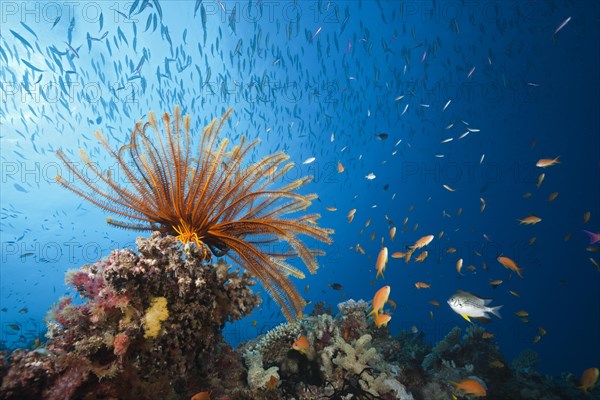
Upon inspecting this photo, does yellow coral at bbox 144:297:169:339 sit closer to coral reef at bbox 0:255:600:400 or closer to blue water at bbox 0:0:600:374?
coral reef at bbox 0:255:600:400

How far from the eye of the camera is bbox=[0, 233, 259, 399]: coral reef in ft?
7.67

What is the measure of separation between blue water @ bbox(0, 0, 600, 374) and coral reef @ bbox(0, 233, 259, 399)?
15.5 ft

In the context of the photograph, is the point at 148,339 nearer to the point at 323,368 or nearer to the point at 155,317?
the point at 155,317

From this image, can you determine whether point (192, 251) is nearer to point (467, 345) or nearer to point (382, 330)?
point (382, 330)

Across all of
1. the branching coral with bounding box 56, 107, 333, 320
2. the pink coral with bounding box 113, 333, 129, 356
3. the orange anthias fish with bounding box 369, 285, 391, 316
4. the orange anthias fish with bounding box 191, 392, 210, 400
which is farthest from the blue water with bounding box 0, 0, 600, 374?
the orange anthias fish with bounding box 369, 285, 391, 316

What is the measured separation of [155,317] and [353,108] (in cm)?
3835

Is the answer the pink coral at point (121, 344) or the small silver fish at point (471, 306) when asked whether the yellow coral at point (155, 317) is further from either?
the small silver fish at point (471, 306)

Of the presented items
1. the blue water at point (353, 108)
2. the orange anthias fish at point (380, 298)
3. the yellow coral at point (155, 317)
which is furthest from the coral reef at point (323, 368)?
the blue water at point (353, 108)

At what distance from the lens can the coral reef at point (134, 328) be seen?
7.67ft

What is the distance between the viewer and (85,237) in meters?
48.8

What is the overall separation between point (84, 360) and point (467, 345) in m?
11.7

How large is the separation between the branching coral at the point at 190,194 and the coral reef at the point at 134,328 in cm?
53

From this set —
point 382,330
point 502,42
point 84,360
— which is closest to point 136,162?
point 84,360

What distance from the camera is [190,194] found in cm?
355
